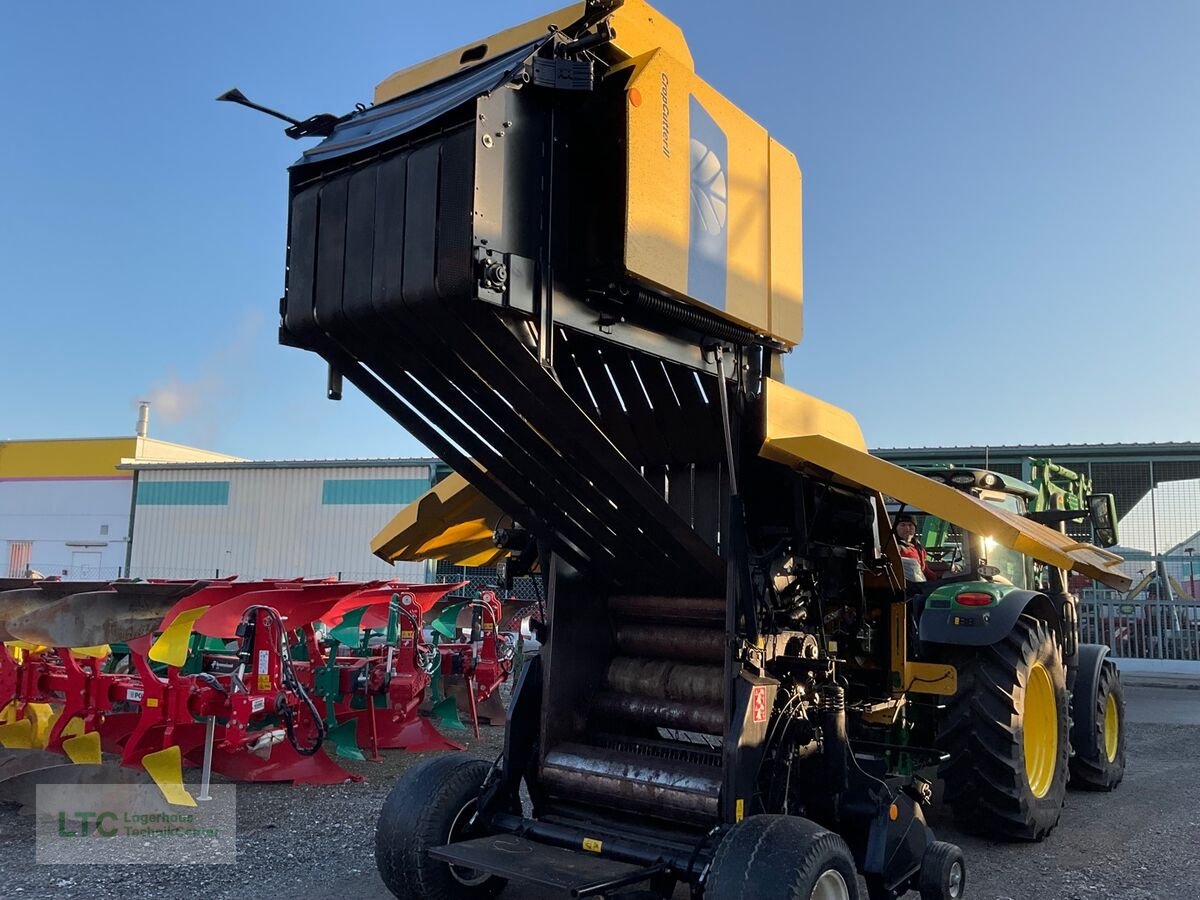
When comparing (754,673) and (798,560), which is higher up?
(798,560)

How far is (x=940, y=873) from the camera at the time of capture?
4.12 meters

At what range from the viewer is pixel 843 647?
5.08m

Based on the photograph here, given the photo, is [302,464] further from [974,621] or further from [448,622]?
[974,621]

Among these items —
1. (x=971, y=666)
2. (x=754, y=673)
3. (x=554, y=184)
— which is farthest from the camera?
(x=971, y=666)

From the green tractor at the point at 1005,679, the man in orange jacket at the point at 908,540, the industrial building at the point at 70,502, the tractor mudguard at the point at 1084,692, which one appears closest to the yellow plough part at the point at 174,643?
the green tractor at the point at 1005,679

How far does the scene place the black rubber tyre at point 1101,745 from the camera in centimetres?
691

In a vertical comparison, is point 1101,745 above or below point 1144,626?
below

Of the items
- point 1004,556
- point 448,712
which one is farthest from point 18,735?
point 1004,556

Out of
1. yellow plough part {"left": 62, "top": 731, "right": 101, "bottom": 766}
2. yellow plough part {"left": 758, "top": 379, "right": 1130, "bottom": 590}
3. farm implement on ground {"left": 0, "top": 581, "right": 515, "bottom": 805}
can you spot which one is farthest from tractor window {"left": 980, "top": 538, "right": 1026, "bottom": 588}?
yellow plough part {"left": 62, "top": 731, "right": 101, "bottom": 766}

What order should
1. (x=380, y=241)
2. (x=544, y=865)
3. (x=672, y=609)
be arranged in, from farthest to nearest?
(x=672, y=609)
(x=544, y=865)
(x=380, y=241)

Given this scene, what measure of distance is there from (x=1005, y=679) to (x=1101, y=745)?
2167mm

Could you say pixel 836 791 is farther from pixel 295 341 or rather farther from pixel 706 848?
pixel 295 341

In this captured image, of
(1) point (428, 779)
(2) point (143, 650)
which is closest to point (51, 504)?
(2) point (143, 650)

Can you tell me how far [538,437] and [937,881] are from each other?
2600 millimetres
